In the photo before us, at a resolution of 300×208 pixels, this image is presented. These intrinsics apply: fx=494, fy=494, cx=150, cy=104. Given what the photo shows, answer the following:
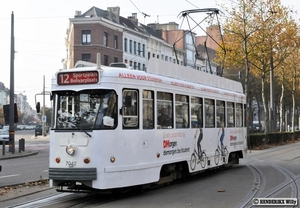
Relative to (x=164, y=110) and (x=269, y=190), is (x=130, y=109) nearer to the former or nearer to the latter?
(x=164, y=110)

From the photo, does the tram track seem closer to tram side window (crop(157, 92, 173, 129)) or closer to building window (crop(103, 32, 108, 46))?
tram side window (crop(157, 92, 173, 129))

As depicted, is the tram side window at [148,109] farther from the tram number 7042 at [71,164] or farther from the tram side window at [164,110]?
the tram number 7042 at [71,164]

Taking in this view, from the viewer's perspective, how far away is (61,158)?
10.5m

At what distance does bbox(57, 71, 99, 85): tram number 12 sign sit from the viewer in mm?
10711

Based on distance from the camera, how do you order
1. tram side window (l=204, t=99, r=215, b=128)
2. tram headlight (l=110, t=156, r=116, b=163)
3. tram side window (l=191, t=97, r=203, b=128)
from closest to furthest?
tram headlight (l=110, t=156, r=116, b=163) < tram side window (l=191, t=97, r=203, b=128) < tram side window (l=204, t=99, r=215, b=128)

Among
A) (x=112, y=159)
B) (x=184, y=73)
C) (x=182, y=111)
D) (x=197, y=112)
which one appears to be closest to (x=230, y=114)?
(x=197, y=112)

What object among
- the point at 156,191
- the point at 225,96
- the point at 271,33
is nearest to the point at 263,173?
the point at 225,96

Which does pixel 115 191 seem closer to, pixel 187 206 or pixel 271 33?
pixel 187 206

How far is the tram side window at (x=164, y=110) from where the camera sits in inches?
472

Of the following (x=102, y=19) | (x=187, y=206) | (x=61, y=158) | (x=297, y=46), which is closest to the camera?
(x=187, y=206)

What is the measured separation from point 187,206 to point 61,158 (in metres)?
2.85

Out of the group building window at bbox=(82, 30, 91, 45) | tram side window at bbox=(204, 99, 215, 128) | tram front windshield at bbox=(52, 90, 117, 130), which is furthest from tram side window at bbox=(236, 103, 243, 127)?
building window at bbox=(82, 30, 91, 45)

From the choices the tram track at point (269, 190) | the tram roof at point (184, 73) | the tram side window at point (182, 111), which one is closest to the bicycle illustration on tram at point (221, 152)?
the tram track at point (269, 190)

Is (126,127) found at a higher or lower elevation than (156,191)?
higher
